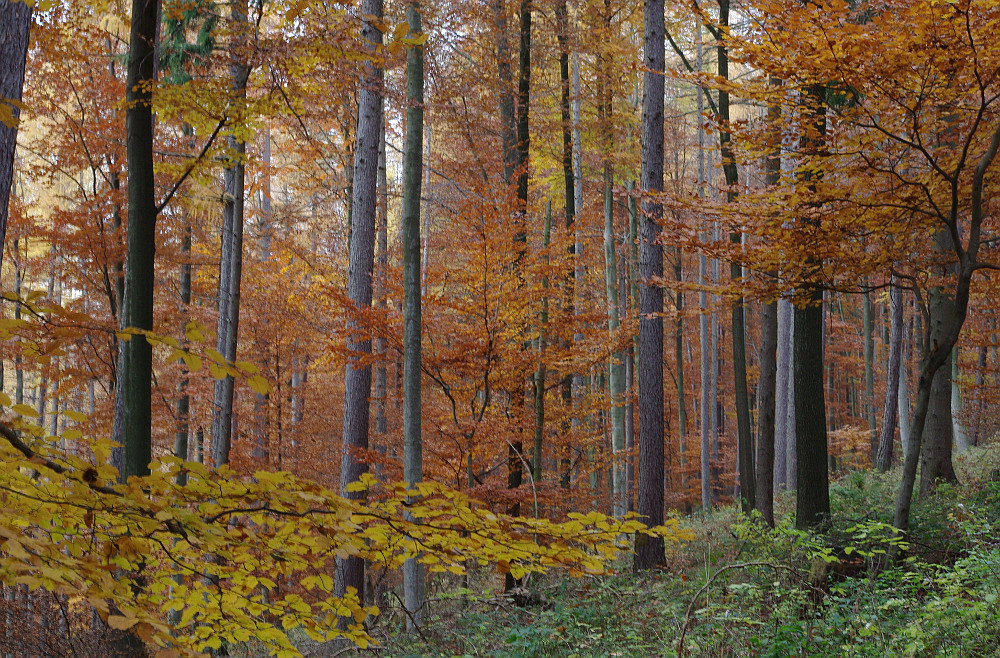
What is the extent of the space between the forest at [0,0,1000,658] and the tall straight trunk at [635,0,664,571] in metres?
0.04

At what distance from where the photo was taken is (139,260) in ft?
14.0

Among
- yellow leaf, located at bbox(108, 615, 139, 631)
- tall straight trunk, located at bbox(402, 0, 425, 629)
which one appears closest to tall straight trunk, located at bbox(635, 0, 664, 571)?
tall straight trunk, located at bbox(402, 0, 425, 629)

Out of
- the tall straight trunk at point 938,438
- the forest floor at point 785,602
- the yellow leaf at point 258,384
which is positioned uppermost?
the yellow leaf at point 258,384

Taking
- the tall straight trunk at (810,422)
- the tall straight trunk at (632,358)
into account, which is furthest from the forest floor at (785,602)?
the tall straight trunk at (632,358)

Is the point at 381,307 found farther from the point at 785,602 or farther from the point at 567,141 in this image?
the point at 785,602

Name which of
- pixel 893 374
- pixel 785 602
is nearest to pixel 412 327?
pixel 785 602

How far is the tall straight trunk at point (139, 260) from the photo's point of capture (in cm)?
424

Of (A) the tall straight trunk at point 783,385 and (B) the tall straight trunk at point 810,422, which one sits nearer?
(B) the tall straight trunk at point 810,422

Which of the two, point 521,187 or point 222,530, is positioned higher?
point 521,187

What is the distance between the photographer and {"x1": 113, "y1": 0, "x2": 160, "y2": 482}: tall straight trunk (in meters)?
4.24

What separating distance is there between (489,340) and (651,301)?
7.03 ft

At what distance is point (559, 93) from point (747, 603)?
9.17m

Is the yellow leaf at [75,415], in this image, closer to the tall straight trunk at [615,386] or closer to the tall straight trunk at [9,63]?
the tall straight trunk at [9,63]

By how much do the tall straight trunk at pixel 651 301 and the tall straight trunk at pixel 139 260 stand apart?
19.2 feet
